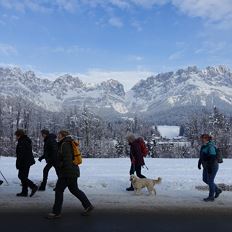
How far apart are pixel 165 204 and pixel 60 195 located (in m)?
2.89

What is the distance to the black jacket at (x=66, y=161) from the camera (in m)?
10.9

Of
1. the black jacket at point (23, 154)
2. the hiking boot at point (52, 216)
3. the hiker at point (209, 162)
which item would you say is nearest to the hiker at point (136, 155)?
the hiker at point (209, 162)

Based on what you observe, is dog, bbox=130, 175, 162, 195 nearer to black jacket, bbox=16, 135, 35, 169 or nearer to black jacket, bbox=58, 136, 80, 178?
black jacket, bbox=16, 135, 35, 169

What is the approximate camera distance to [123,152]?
268ft

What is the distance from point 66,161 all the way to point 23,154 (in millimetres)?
2905

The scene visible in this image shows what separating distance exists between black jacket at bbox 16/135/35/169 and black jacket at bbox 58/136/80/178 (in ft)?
8.82

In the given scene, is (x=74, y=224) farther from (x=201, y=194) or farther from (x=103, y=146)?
(x=103, y=146)

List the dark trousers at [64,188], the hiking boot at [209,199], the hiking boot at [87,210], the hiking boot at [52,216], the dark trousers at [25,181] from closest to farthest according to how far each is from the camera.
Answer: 1. the hiking boot at [52,216]
2. the dark trousers at [64,188]
3. the hiking boot at [87,210]
4. the hiking boot at [209,199]
5. the dark trousers at [25,181]

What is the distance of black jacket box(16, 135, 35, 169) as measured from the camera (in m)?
13.4

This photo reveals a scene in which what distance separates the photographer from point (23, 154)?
44.0 feet

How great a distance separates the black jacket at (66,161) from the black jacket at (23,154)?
2687 mm

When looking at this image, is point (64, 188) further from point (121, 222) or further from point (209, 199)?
point (209, 199)

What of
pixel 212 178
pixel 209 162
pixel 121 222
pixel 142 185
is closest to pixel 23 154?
pixel 142 185

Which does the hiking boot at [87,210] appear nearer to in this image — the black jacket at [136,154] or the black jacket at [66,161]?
the black jacket at [66,161]
